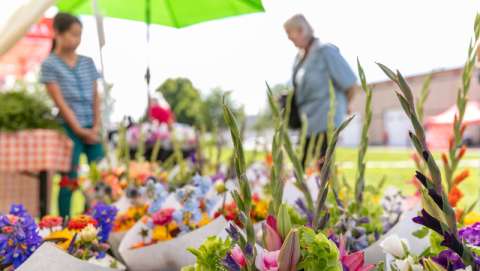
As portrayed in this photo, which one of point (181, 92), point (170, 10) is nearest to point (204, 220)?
point (170, 10)

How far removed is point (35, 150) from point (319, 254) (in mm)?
3014

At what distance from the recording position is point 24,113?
3.30m

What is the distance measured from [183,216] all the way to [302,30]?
1939mm

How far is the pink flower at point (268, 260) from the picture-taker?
46 cm

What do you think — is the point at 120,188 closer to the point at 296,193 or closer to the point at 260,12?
the point at 296,193

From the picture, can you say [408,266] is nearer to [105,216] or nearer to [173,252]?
[173,252]

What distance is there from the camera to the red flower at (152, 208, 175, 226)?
1040 mm

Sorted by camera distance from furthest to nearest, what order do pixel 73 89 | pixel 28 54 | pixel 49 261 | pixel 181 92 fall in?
pixel 181 92, pixel 28 54, pixel 73 89, pixel 49 261

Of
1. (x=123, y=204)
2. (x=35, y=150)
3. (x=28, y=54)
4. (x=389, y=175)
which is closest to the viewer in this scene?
(x=123, y=204)

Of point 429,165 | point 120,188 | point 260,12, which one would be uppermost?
point 260,12

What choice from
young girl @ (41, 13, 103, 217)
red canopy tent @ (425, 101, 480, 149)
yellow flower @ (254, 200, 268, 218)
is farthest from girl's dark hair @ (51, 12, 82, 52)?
yellow flower @ (254, 200, 268, 218)

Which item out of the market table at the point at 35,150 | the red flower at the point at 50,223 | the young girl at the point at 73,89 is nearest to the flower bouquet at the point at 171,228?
the red flower at the point at 50,223

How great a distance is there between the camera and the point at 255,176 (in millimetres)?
1800

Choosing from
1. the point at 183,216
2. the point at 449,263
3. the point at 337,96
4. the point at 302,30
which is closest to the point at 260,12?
the point at 302,30
